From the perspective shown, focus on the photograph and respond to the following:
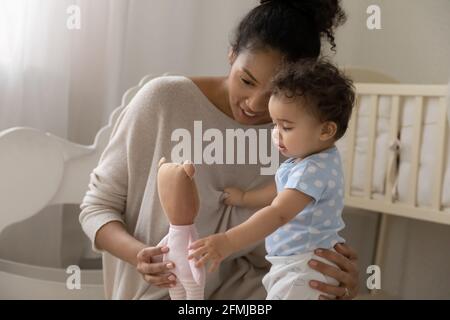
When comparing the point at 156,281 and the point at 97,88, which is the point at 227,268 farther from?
the point at 97,88

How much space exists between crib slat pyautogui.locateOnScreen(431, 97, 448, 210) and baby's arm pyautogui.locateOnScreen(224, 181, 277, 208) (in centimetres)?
60

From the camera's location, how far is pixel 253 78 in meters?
0.86

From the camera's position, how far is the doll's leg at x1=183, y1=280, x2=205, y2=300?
2.11 ft

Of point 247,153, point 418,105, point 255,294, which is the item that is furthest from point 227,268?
point 418,105

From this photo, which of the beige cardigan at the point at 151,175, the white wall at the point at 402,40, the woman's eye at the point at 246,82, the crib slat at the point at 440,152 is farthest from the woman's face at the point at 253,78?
the white wall at the point at 402,40

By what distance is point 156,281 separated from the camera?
→ 75 centimetres

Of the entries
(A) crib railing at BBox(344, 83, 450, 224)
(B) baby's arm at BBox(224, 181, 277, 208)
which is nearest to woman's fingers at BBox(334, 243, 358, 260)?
(B) baby's arm at BBox(224, 181, 277, 208)

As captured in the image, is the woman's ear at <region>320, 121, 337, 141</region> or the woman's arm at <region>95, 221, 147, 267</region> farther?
the woman's arm at <region>95, 221, 147, 267</region>

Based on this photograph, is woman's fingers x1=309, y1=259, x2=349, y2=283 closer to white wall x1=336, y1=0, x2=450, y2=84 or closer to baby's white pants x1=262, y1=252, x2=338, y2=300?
baby's white pants x1=262, y1=252, x2=338, y2=300

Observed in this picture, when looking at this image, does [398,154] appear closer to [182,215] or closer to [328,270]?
[328,270]

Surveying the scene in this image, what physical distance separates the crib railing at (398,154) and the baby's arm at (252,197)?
610mm

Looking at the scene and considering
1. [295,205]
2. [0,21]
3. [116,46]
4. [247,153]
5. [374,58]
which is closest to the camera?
[295,205]

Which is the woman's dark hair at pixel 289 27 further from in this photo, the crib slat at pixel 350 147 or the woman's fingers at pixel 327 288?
the crib slat at pixel 350 147
